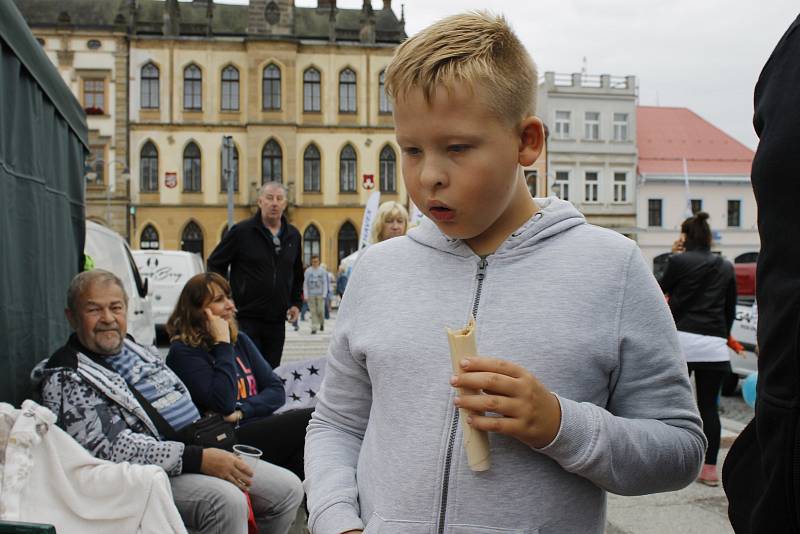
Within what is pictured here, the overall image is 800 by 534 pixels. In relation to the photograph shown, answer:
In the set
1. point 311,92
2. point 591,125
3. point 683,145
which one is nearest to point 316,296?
point 311,92

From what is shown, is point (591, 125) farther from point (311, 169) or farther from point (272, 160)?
point (272, 160)

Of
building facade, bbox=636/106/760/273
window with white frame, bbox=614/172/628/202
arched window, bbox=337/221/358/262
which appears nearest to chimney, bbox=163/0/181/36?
arched window, bbox=337/221/358/262

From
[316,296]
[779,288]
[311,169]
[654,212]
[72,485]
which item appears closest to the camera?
[779,288]

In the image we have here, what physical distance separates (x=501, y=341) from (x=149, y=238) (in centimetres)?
4429

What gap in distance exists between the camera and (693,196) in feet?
155

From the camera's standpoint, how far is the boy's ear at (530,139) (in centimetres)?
145

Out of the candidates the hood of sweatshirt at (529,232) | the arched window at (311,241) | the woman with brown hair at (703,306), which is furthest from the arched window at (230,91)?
the hood of sweatshirt at (529,232)

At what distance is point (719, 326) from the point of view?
5762 millimetres

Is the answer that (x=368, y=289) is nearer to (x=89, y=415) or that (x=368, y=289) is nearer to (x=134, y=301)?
(x=89, y=415)

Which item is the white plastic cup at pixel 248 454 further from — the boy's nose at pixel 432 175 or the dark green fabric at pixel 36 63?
the boy's nose at pixel 432 175

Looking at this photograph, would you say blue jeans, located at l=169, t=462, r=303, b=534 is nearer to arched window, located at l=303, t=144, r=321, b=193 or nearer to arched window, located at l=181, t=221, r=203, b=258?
arched window, located at l=181, t=221, r=203, b=258

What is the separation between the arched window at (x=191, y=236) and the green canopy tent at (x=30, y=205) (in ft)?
128

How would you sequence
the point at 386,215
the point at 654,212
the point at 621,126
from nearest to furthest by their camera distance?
1. the point at 386,215
2. the point at 654,212
3. the point at 621,126

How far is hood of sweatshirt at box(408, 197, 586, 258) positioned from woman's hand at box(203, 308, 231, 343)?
3322 millimetres
